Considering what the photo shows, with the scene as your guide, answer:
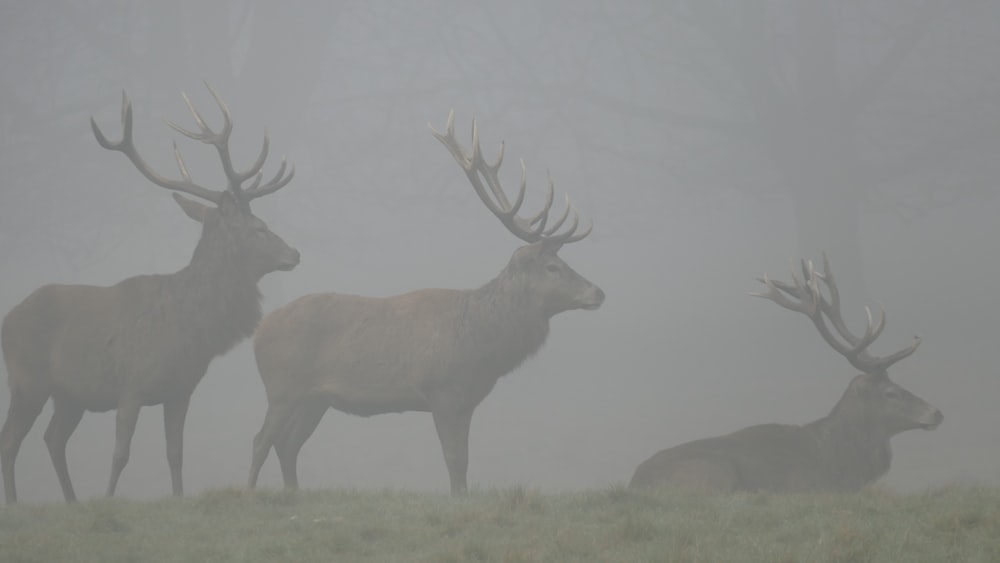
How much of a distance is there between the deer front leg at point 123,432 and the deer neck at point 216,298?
2.39 feet

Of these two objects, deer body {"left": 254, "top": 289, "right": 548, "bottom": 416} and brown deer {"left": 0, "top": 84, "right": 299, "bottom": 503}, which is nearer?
brown deer {"left": 0, "top": 84, "right": 299, "bottom": 503}

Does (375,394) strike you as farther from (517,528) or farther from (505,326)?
(517,528)

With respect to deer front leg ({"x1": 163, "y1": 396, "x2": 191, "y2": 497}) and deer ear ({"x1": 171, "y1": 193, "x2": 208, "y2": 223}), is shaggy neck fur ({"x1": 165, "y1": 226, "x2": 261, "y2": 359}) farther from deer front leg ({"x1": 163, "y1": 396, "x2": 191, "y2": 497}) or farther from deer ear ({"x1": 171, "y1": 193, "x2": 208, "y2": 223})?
deer front leg ({"x1": 163, "y1": 396, "x2": 191, "y2": 497})

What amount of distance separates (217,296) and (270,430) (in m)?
1.25

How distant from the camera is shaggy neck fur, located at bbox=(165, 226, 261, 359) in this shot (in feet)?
30.5

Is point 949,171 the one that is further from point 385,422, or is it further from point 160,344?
point 160,344

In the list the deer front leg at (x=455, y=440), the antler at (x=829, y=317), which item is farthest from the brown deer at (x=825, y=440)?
the deer front leg at (x=455, y=440)

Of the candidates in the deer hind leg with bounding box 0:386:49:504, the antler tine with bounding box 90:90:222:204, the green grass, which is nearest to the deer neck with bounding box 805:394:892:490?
the green grass

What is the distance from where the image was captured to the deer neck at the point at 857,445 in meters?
9.43

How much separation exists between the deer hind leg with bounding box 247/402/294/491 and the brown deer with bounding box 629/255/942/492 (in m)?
3.04

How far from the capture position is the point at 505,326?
32.3ft

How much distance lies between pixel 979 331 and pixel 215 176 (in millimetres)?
13761

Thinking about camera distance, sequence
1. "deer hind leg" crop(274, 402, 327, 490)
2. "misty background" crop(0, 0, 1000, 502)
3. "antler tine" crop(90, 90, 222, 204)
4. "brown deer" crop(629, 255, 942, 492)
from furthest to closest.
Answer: "misty background" crop(0, 0, 1000, 502) → "deer hind leg" crop(274, 402, 327, 490) → "antler tine" crop(90, 90, 222, 204) → "brown deer" crop(629, 255, 942, 492)

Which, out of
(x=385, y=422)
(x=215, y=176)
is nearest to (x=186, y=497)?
(x=385, y=422)
